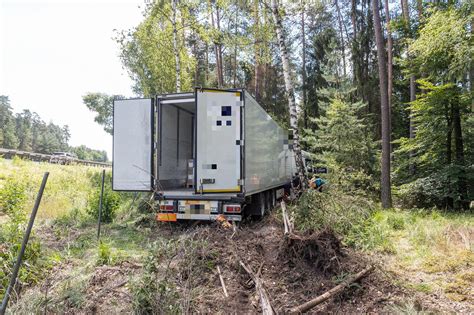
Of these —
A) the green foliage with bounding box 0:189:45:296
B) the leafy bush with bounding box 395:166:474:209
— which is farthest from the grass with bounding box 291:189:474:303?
the green foliage with bounding box 0:189:45:296

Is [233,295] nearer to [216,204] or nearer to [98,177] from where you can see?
[216,204]

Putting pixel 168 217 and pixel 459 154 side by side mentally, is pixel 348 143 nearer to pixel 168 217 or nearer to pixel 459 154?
pixel 459 154

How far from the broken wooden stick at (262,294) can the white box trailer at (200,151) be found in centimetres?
281

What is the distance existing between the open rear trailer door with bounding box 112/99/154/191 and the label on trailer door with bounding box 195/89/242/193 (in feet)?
4.00

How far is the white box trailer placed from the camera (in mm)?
6520

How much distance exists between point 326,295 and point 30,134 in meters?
103

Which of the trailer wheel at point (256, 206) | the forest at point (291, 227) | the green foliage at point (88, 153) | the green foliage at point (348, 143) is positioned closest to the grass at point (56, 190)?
the forest at point (291, 227)

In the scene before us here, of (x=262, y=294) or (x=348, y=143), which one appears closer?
(x=262, y=294)

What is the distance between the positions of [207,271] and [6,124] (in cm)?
8841

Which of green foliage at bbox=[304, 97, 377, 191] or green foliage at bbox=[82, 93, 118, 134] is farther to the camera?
green foliage at bbox=[82, 93, 118, 134]

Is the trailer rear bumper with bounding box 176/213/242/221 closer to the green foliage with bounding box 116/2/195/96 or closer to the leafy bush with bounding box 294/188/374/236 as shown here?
the leafy bush with bounding box 294/188/374/236

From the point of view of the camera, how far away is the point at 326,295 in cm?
328

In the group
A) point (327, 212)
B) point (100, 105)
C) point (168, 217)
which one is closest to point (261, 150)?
point (327, 212)

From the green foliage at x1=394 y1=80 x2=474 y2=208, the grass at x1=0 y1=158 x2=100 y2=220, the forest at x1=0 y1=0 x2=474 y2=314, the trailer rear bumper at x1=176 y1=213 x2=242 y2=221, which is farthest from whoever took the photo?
the green foliage at x1=394 y1=80 x2=474 y2=208
